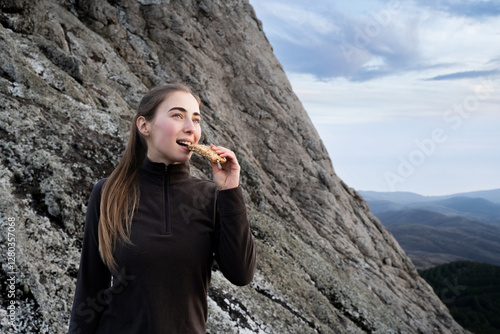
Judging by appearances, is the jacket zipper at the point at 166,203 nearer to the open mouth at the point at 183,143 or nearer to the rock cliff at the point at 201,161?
the open mouth at the point at 183,143

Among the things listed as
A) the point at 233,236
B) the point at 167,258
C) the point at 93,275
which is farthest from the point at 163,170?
the point at 93,275

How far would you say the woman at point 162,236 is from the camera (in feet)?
10.4

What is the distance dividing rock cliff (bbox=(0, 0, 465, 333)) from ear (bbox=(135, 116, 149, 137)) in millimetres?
4005

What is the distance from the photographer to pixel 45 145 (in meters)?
8.91

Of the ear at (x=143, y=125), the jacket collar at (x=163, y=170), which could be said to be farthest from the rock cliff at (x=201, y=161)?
the ear at (x=143, y=125)

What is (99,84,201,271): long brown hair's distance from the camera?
3334 mm

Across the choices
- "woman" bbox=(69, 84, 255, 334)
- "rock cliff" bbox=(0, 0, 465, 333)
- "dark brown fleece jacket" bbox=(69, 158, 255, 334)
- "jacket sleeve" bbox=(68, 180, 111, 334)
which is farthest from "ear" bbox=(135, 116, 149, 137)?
"rock cliff" bbox=(0, 0, 465, 333)

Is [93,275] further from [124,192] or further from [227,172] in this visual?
[227,172]

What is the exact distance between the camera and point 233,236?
3.23m

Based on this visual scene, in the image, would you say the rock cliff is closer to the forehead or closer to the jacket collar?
the jacket collar

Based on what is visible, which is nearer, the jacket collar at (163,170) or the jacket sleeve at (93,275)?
the jacket sleeve at (93,275)

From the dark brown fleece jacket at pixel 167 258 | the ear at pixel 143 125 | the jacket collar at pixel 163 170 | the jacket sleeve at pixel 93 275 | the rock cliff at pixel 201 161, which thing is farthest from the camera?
the rock cliff at pixel 201 161

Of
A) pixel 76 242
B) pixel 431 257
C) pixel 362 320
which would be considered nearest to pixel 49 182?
pixel 76 242

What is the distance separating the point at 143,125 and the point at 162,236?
1.13 metres
